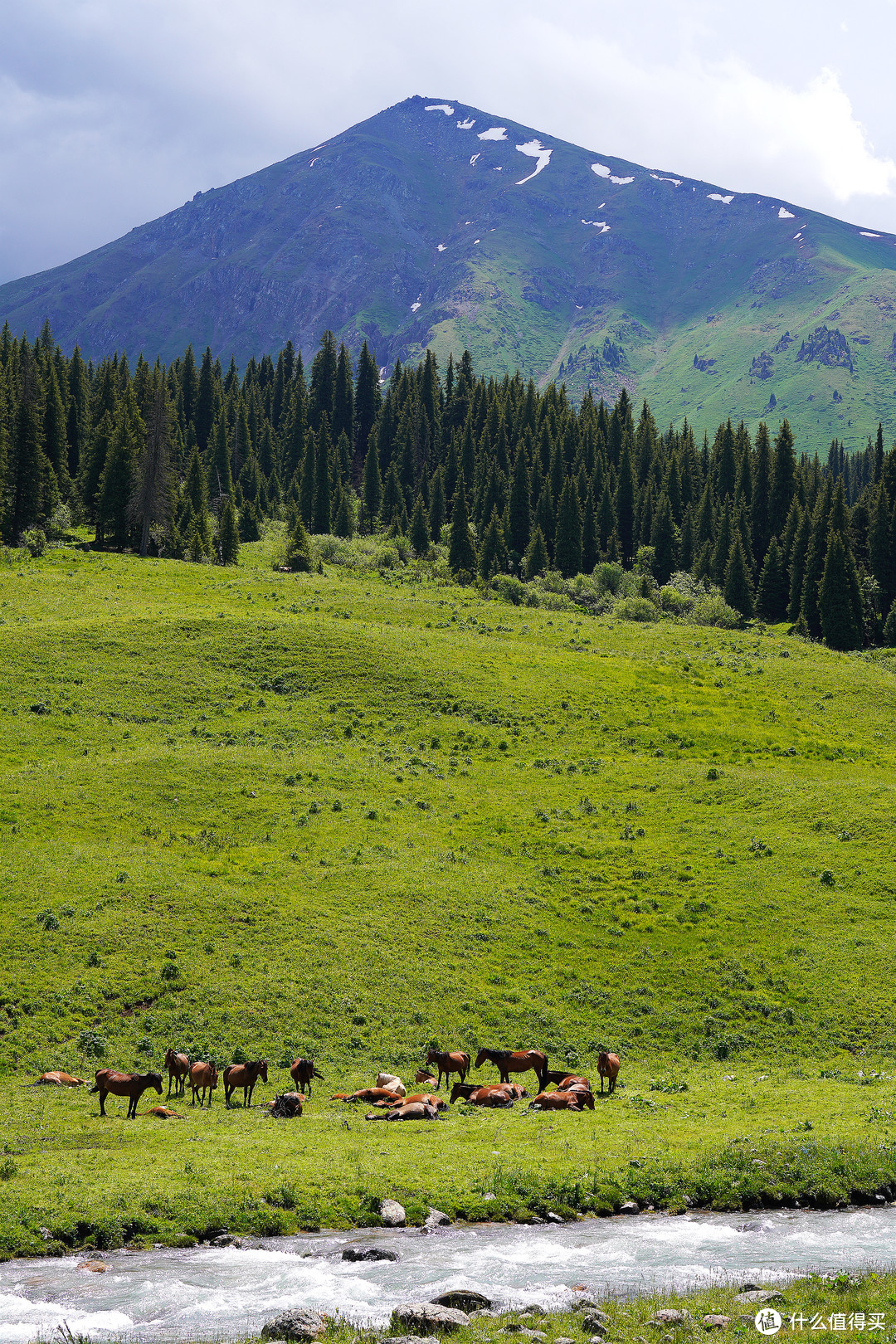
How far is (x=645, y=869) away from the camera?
4525 cm

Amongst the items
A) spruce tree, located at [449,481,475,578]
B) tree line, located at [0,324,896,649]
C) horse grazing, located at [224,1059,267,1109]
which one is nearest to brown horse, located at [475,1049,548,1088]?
horse grazing, located at [224,1059,267,1109]

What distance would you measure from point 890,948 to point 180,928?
27234mm

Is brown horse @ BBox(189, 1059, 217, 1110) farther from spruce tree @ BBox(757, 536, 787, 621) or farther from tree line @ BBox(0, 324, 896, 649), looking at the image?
spruce tree @ BBox(757, 536, 787, 621)

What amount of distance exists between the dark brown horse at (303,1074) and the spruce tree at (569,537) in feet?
367

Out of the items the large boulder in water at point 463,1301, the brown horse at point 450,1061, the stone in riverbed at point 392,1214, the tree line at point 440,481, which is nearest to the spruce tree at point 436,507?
the tree line at point 440,481

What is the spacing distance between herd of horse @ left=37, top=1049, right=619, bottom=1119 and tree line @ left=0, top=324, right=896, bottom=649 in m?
88.6

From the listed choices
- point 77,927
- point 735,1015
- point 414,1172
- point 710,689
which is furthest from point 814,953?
point 710,689

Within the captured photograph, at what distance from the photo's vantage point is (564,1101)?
84.0 feet

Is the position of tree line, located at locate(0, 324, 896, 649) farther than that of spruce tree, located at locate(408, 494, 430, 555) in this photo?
No

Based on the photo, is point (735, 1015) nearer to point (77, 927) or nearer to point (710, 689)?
point (77, 927)

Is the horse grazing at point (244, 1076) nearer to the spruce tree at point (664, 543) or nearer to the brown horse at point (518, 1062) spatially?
the brown horse at point (518, 1062)

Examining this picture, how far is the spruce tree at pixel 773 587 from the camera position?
430 feet

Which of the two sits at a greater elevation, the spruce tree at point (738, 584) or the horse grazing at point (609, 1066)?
the spruce tree at point (738, 584)

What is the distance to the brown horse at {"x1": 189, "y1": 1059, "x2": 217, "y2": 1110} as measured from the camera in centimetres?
2631
